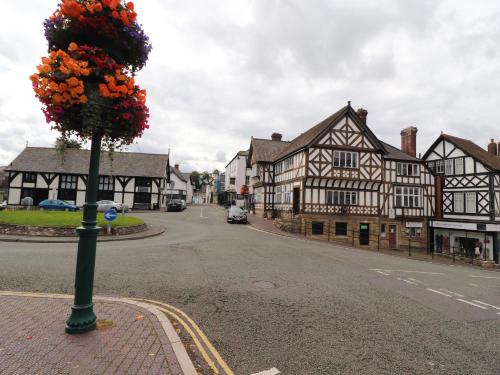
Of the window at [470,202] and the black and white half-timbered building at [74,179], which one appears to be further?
the black and white half-timbered building at [74,179]

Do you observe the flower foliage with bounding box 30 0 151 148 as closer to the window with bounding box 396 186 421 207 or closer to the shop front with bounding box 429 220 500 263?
the window with bounding box 396 186 421 207

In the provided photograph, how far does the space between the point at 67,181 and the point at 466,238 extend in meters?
50.0

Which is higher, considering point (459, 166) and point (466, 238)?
point (459, 166)

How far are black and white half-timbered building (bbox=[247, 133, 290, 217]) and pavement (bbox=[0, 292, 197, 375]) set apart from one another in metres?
27.1

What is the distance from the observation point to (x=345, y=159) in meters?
25.1

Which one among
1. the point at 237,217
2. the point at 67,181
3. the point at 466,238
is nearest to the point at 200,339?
the point at 237,217

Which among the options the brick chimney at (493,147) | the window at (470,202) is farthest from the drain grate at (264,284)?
the brick chimney at (493,147)

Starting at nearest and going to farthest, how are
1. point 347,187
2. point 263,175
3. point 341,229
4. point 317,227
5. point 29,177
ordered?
point 317,227, point 341,229, point 347,187, point 263,175, point 29,177

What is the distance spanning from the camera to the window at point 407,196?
2869 centimetres

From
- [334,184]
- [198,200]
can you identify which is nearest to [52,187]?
[334,184]

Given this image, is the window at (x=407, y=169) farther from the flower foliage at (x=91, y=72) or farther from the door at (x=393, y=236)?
the flower foliage at (x=91, y=72)

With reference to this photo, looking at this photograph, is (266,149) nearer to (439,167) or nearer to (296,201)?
(296,201)

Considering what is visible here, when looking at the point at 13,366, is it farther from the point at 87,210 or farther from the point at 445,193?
the point at 445,193

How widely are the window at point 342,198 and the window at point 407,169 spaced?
24.9ft
